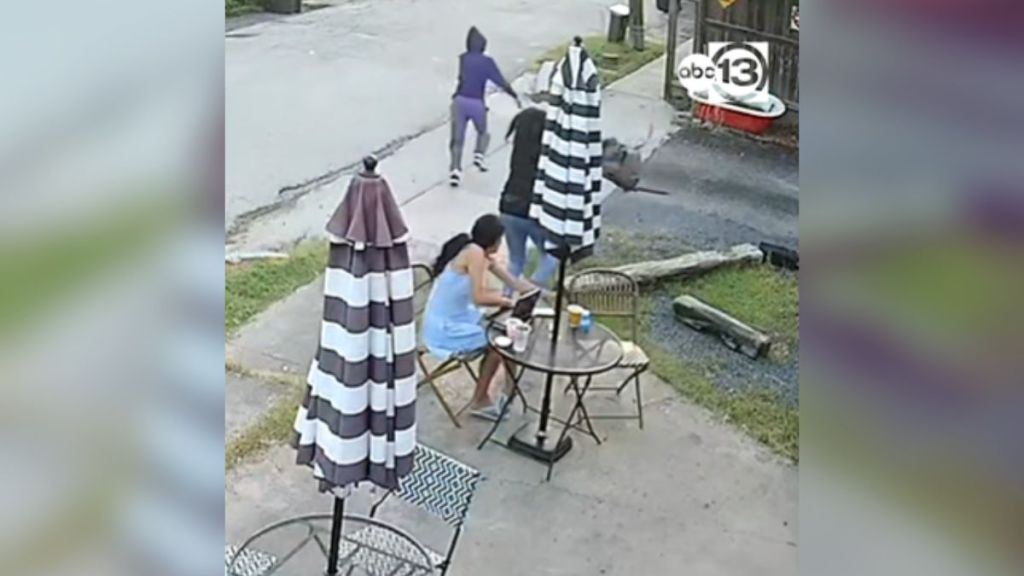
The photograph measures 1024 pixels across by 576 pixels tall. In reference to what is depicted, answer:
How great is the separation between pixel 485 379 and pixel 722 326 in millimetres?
1451

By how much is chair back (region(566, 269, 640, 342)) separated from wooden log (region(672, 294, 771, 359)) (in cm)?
28

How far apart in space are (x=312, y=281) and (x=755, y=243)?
2.59 m

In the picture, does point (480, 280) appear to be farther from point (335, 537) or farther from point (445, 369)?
point (335, 537)

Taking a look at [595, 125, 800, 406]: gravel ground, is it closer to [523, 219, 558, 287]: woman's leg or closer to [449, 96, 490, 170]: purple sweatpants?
[523, 219, 558, 287]: woman's leg

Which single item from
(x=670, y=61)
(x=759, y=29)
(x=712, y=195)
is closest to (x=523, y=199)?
(x=712, y=195)

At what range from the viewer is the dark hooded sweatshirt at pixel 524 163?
614 centimetres

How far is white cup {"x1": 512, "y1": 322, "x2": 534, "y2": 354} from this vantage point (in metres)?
5.27

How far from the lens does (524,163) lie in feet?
20.4

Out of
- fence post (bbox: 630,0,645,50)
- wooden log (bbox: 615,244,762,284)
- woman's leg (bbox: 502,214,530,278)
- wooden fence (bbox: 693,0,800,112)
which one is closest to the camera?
woman's leg (bbox: 502,214,530,278)

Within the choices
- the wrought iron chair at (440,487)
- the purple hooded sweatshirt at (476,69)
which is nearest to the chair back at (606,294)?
the wrought iron chair at (440,487)

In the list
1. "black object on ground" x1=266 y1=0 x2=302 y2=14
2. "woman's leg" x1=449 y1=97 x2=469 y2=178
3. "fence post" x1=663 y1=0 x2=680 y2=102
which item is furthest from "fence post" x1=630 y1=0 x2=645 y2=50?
"woman's leg" x1=449 y1=97 x2=469 y2=178
